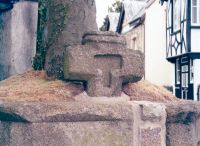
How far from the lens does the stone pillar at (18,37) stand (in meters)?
6.30

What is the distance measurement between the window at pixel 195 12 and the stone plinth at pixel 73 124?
13.1m

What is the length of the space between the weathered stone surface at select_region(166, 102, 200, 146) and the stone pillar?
11.5 feet

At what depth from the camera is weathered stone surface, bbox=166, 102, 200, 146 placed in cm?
312

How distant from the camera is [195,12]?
15.8 metres

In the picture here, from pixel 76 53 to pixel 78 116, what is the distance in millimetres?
484

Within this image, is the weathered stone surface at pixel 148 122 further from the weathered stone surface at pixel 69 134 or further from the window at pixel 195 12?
the window at pixel 195 12

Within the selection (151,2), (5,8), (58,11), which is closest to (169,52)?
(151,2)

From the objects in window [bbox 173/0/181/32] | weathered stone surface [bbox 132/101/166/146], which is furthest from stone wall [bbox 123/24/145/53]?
weathered stone surface [bbox 132/101/166/146]

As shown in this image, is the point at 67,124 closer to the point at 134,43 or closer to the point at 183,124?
the point at 183,124

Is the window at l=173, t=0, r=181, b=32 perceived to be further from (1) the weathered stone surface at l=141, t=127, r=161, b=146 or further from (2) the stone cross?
(1) the weathered stone surface at l=141, t=127, r=161, b=146

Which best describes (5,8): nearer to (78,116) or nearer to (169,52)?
(78,116)

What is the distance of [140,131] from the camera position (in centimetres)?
300

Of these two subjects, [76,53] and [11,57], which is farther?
[11,57]

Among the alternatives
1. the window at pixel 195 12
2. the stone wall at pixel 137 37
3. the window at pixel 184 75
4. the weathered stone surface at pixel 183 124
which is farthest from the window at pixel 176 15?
the weathered stone surface at pixel 183 124
